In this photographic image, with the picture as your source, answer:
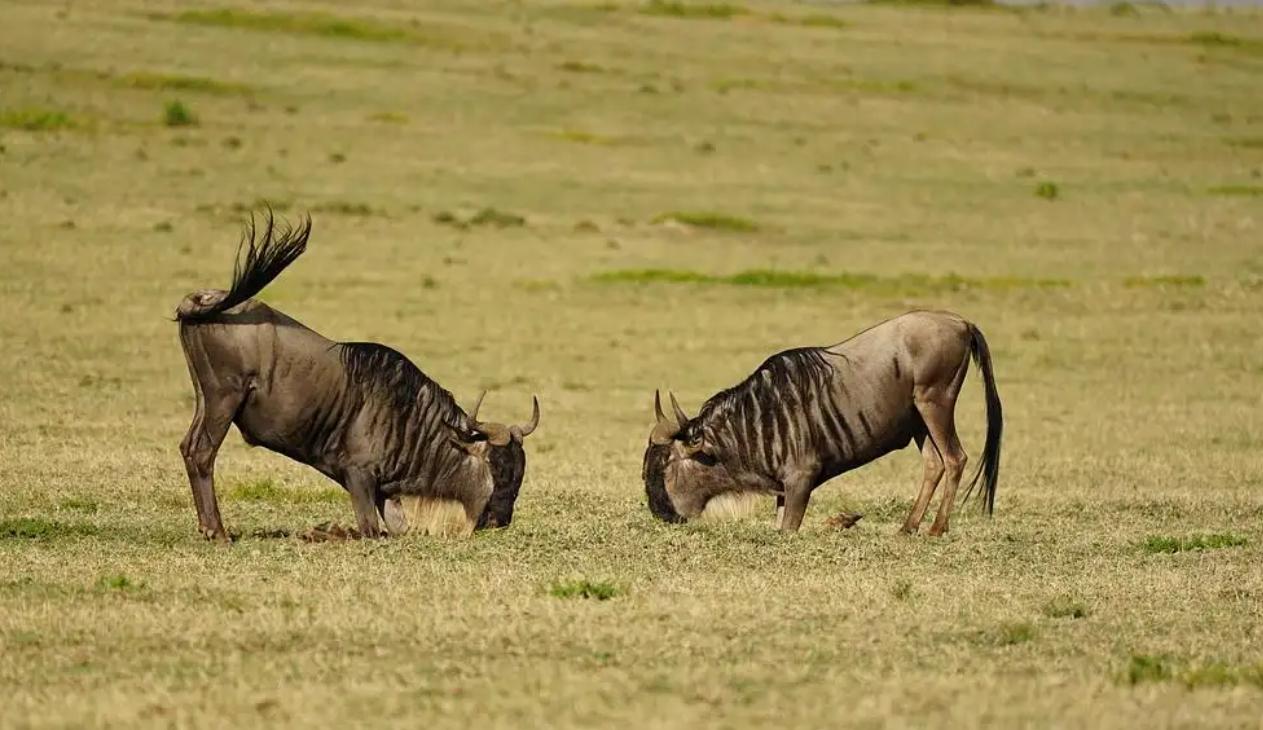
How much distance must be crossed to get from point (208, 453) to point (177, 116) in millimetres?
34430

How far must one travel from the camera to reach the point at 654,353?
27.5m

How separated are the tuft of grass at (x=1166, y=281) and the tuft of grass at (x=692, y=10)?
1806 inches

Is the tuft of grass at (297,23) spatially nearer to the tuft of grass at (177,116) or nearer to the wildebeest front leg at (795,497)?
the tuft of grass at (177,116)

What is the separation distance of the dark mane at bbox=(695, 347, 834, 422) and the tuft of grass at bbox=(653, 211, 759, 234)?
24124mm

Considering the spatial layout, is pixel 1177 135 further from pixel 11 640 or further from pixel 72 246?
pixel 11 640

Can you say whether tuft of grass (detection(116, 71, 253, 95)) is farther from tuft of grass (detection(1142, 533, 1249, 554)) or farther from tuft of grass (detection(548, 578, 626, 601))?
tuft of grass (detection(548, 578, 626, 601))

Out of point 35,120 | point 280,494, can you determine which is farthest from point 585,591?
point 35,120

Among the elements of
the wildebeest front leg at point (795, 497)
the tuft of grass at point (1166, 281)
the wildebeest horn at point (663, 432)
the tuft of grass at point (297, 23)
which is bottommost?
the tuft of grass at point (1166, 281)

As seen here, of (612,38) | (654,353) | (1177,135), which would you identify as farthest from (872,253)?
(612,38)

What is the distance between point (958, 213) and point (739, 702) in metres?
34.1

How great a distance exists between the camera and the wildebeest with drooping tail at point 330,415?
1353 cm

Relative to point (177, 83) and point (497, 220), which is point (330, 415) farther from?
point (177, 83)

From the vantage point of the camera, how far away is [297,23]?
216 feet

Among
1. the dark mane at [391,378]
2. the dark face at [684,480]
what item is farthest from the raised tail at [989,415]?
the dark mane at [391,378]
